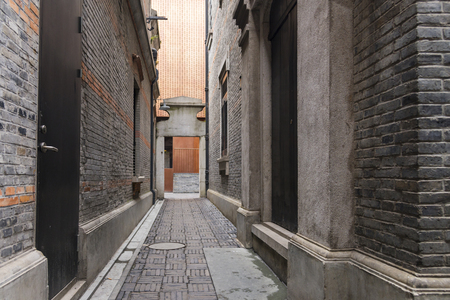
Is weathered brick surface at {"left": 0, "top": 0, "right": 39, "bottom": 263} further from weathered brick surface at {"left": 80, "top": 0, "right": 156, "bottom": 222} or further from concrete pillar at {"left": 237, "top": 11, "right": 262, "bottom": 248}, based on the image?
concrete pillar at {"left": 237, "top": 11, "right": 262, "bottom": 248}

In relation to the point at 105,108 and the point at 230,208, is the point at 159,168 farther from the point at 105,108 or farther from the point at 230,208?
the point at 105,108

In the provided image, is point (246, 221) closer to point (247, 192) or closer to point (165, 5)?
point (247, 192)

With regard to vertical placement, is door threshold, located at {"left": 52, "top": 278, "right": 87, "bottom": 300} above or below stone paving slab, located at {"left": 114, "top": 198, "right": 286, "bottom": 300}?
above

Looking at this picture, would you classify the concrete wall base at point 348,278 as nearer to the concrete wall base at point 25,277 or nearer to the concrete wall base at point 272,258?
the concrete wall base at point 272,258

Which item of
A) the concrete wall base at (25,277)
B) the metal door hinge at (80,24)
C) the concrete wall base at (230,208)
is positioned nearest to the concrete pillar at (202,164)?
the concrete wall base at (230,208)

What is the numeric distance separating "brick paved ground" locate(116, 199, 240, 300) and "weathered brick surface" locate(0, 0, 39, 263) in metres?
1.79

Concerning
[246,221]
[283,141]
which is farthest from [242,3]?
[246,221]

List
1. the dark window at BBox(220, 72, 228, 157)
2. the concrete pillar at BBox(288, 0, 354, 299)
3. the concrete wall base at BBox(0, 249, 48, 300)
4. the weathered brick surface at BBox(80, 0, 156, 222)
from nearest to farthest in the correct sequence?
the concrete wall base at BBox(0, 249, 48, 300) → the concrete pillar at BBox(288, 0, 354, 299) → the weathered brick surface at BBox(80, 0, 156, 222) → the dark window at BBox(220, 72, 228, 157)

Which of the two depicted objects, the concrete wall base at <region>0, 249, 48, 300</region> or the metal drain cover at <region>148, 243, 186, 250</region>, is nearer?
the concrete wall base at <region>0, 249, 48, 300</region>

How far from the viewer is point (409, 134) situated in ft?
7.24

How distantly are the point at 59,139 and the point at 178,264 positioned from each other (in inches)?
107

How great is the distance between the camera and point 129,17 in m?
8.30

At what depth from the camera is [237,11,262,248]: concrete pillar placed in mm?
6195

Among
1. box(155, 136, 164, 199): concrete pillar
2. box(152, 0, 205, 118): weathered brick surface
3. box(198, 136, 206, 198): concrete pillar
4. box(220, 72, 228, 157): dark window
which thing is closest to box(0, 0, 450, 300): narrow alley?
box(220, 72, 228, 157): dark window
